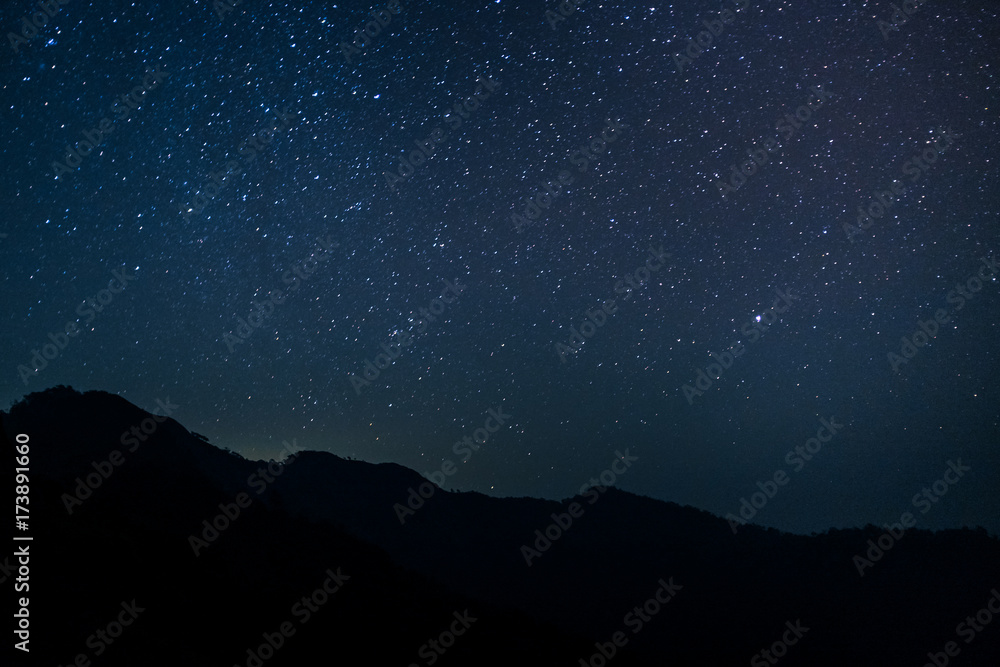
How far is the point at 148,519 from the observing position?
27.5 meters

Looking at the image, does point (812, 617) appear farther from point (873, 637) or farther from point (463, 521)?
point (463, 521)

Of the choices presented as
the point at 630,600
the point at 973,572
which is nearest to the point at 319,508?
the point at 630,600

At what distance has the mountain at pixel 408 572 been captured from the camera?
18062 mm

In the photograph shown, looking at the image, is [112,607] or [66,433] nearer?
[112,607]

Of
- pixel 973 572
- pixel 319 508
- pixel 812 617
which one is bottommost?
pixel 973 572

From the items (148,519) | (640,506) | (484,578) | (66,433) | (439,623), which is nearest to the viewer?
(148,519)

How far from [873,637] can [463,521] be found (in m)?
47.8

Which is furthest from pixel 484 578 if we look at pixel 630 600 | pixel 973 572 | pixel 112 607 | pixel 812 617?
pixel 973 572

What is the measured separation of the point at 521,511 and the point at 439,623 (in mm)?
44060

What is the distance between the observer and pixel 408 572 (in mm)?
36594

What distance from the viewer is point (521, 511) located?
7362 centimetres

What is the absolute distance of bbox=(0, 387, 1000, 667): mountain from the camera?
1806 cm

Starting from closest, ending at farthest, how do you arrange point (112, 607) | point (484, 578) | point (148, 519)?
point (112, 607)
point (148, 519)
point (484, 578)

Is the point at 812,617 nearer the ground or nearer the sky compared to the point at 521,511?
nearer the ground
